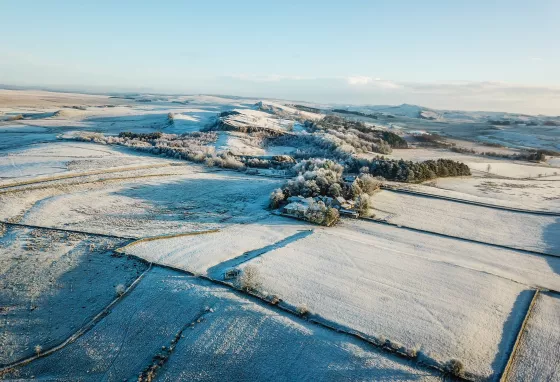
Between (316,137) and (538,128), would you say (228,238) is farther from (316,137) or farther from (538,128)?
(538,128)

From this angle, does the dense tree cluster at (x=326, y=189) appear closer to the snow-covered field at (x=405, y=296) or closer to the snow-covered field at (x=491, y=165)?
the snow-covered field at (x=405, y=296)

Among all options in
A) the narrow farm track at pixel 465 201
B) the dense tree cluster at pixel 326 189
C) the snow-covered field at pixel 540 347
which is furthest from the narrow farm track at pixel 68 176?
the snow-covered field at pixel 540 347

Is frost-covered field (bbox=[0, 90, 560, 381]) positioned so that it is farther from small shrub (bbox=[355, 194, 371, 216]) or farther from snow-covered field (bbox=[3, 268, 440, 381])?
small shrub (bbox=[355, 194, 371, 216])

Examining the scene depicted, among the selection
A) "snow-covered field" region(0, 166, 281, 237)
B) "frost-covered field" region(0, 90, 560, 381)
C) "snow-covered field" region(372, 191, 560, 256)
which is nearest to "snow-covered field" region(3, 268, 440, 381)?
"frost-covered field" region(0, 90, 560, 381)

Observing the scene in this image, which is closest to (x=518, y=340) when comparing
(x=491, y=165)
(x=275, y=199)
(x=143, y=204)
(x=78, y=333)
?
(x=78, y=333)

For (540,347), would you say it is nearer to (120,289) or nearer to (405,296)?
(405,296)
